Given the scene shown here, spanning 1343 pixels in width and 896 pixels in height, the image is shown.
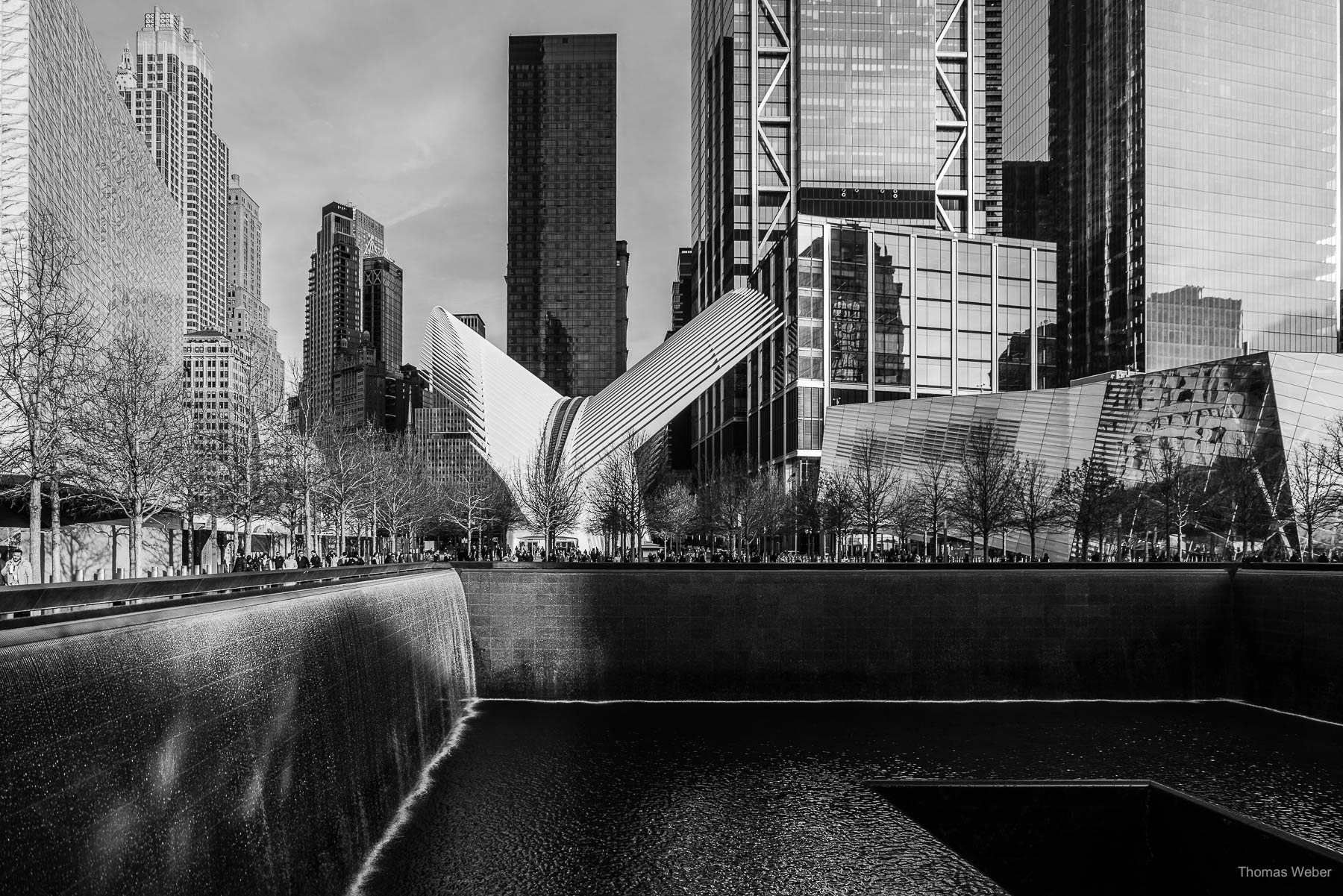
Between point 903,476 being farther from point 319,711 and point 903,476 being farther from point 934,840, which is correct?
point 319,711

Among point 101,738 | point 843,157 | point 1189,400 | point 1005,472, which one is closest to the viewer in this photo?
point 101,738

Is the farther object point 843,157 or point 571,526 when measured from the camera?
point 843,157

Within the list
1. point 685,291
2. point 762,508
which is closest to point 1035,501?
point 762,508

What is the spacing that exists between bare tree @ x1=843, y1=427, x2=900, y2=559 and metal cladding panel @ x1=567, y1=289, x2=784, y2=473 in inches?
446

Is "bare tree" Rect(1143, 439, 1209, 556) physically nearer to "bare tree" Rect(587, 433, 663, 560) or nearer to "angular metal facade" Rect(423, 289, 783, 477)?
"bare tree" Rect(587, 433, 663, 560)

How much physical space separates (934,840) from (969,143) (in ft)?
332

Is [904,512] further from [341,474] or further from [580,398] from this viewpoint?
[580,398]

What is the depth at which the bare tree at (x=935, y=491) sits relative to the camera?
45069 mm

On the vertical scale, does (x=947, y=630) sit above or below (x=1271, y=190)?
below

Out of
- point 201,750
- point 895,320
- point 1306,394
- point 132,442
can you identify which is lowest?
point 201,750

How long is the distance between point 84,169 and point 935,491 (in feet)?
160

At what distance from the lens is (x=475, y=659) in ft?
82.1

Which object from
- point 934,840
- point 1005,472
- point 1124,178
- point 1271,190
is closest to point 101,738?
point 934,840

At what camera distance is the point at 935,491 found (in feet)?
146
